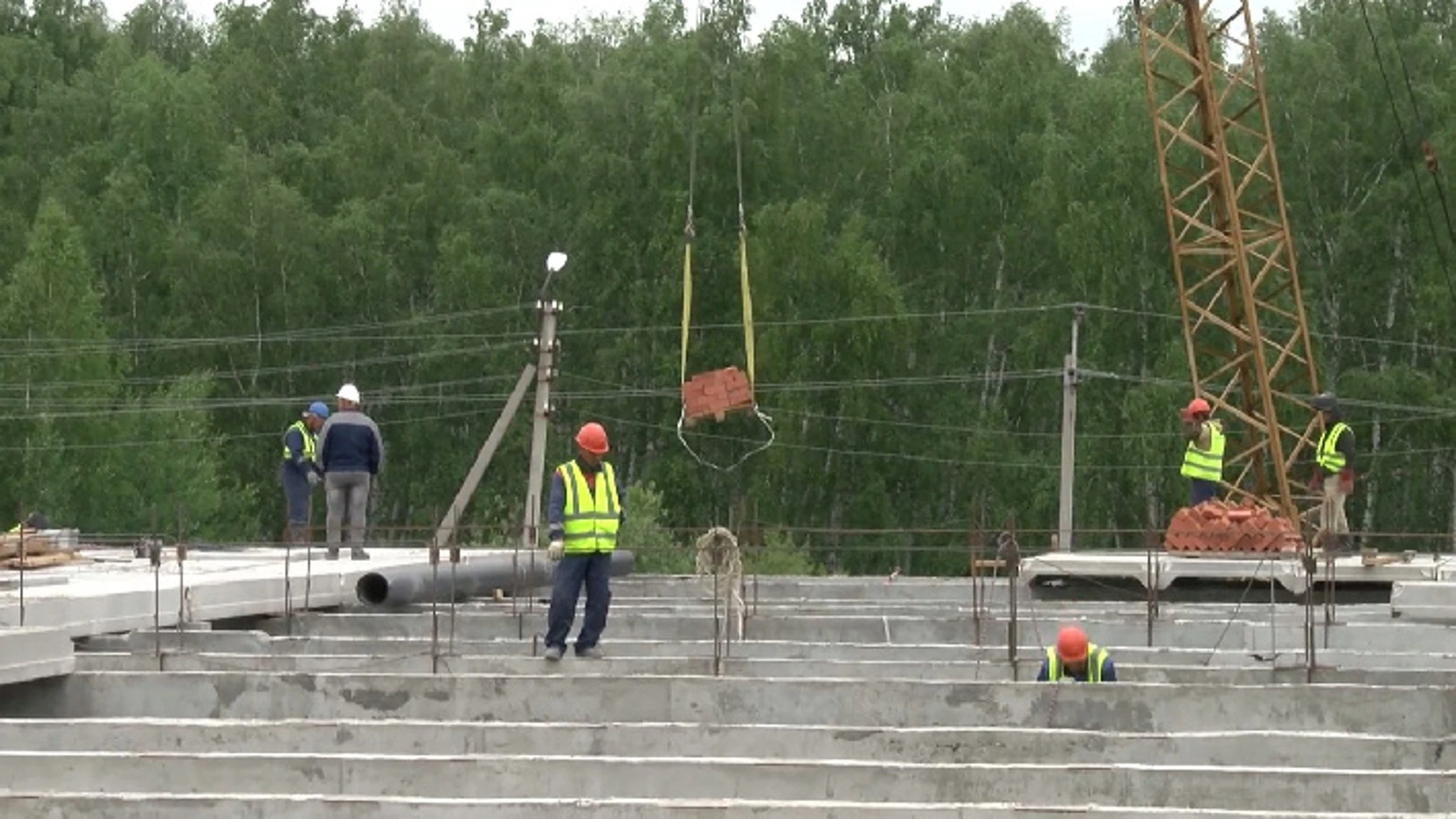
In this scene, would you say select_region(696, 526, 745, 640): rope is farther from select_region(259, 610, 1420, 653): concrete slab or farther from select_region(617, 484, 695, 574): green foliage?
select_region(617, 484, 695, 574): green foliage

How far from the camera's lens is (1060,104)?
48.7 meters

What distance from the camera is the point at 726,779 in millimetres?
10312

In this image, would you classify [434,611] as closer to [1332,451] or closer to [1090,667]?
[1090,667]

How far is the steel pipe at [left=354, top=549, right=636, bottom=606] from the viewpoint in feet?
56.4

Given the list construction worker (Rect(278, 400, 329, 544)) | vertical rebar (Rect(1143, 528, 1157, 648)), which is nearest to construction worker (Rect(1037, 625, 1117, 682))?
vertical rebar (Rect(1143, 528, 1157, 648))

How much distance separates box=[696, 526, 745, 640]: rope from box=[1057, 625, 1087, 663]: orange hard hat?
2959 millimetres

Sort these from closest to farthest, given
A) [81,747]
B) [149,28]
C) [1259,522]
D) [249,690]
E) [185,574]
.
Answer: [81,747] → [249,690] → [185,574] → [1259,522] → [149,28]

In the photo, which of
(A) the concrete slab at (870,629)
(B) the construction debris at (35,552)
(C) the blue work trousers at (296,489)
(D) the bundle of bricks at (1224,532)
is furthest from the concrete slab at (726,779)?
(D) the bundle of bricks at (1224,532)

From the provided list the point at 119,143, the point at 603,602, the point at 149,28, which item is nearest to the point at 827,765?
the point at 603,602

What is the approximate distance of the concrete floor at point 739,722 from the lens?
10.0m

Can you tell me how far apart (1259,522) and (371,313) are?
95.7ft

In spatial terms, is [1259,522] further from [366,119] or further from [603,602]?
[366,119]

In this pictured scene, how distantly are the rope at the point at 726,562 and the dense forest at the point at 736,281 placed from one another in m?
26.6

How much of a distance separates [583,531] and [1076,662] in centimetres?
273
